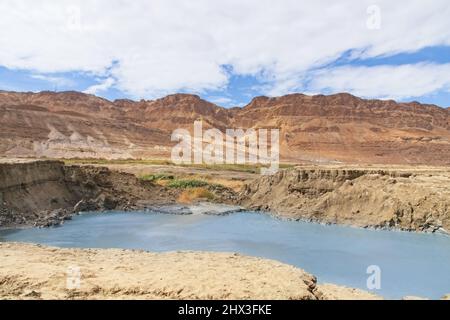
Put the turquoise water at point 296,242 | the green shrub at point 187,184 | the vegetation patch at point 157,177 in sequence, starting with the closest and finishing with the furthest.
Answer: the turquoise water at point 296,242
the green shrub at point 187,184
the vegetation patch at point 157,177

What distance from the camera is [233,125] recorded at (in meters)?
130

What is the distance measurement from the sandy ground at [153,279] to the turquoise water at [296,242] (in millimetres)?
4218

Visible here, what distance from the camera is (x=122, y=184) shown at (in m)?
32.7

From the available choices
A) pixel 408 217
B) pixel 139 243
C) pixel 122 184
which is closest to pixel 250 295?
pixel 139 243

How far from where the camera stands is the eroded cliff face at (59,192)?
22.8 metres

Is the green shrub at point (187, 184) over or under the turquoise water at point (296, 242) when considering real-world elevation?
over

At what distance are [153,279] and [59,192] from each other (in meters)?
21.9

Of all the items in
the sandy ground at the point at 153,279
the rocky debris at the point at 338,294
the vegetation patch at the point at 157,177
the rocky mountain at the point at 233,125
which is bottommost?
the rocky debris at the point at 338,294

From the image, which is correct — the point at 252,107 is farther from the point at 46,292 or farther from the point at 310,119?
the point at 46,292

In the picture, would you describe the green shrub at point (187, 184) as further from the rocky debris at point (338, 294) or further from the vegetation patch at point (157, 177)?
the rocky debris at point (338, 294)

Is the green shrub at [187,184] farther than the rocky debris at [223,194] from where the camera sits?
Yes

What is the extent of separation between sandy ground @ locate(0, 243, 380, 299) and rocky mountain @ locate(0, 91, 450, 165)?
196ft

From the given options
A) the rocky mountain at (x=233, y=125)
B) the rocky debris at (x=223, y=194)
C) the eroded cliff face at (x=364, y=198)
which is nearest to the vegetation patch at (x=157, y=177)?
the rocky debris at (x=223, y=194)

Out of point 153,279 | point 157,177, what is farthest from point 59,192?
point 153,279
